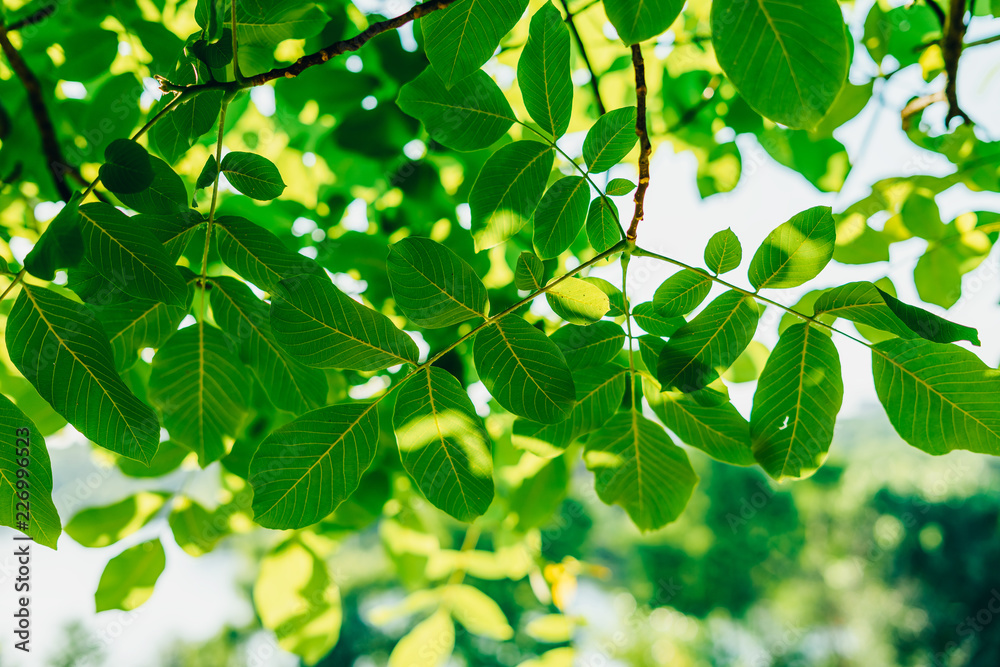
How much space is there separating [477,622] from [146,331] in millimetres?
1210

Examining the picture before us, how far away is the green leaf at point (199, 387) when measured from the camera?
0.85 meters

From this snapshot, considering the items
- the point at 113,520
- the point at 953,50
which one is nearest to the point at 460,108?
the point at 953,50

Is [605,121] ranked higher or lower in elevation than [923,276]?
higher

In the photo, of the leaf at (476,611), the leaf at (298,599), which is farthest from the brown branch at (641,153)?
the leaf at (476,611)

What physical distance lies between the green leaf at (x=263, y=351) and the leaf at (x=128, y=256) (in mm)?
195

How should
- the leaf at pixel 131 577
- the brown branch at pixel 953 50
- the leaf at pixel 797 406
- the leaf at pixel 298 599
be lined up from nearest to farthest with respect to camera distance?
the leaf at pixel 797 406 < the brown branch at pixel 953 50 < the leaf at pixel 131 577 < the leaf at pixel 298 599

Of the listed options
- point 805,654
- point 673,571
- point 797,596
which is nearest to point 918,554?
point 797,596

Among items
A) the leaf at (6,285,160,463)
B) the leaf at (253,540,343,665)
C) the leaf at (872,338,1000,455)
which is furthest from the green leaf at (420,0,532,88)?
the leaf at (253,540,343,665)

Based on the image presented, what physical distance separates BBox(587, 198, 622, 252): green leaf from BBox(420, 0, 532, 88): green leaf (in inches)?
9.7

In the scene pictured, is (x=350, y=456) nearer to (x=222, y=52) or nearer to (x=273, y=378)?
(x=273, y=378)

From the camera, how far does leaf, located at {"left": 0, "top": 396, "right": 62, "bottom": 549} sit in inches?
23.7

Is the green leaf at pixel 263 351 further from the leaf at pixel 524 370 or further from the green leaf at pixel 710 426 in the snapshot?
the green leaf at pixel 710 426

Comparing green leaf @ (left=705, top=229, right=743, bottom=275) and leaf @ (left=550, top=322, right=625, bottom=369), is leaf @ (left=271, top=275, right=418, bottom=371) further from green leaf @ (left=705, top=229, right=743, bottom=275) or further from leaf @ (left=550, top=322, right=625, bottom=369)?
green leaf @ (left=705, top=229, right=743, bottom=275)

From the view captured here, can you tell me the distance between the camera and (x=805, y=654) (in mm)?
11992
